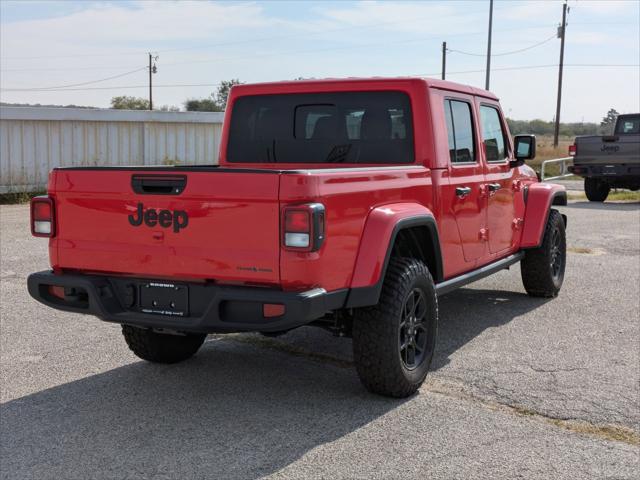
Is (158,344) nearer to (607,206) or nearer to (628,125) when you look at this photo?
(607,206)

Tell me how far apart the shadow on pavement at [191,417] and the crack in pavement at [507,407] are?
0.46 ft

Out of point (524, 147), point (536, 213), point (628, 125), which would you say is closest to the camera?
point (524, 147)

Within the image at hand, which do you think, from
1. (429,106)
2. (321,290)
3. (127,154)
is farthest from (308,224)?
(127,154)

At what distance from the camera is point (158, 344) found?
5.40 meters

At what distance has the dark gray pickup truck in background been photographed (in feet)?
60.6

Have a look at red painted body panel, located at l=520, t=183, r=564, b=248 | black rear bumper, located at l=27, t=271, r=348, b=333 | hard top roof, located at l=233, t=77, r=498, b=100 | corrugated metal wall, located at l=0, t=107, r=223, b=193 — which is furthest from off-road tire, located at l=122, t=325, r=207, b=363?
corrugated metal wall, located at l=0, t=107, r=223, b=193

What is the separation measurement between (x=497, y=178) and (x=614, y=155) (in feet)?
43.9

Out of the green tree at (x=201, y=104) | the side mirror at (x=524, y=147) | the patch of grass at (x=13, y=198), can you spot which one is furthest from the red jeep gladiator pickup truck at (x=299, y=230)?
the green tree at (x=201, y=104)

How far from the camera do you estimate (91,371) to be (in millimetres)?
5344

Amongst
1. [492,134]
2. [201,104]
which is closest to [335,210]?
[492,134]

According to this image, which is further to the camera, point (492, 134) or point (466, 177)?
point (492, 134)

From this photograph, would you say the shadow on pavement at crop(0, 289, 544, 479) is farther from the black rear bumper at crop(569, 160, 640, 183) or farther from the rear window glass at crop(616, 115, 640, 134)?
the rear window glass at crop(616, 115, 640, 134)

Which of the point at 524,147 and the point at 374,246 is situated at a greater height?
the point at 524,147

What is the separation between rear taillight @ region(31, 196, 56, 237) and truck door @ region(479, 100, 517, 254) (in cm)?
331
